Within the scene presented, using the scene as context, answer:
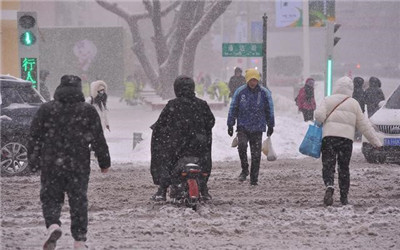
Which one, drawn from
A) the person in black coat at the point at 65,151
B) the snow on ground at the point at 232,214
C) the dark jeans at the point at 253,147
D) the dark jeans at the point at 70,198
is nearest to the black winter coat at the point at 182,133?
the snow on ground at the point at 232,214

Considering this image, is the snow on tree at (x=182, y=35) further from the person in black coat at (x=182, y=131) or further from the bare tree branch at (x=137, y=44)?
the person in black coat at (x=182, y=131)

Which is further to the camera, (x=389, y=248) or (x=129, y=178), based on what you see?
(x=129, y=178)

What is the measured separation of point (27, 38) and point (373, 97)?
871 centimetres

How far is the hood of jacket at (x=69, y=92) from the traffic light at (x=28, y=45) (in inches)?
332

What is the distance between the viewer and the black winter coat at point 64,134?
735 centimetres

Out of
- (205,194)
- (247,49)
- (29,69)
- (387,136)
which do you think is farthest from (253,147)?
(247,49)

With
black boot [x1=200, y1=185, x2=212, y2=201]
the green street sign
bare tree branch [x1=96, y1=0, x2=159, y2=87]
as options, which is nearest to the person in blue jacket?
black boot [x1=200, y1=185, x2=212, y2=201]

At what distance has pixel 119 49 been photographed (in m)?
50.0

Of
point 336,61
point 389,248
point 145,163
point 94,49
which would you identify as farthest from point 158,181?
point 336,61

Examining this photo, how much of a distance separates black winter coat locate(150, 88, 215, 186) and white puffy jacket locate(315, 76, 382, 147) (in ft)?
4.75

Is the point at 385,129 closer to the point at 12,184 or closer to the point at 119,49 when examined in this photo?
the point at 12,184

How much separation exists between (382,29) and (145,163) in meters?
71.8

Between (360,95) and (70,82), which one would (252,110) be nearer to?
(70,82)

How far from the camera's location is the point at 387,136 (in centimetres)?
1502
